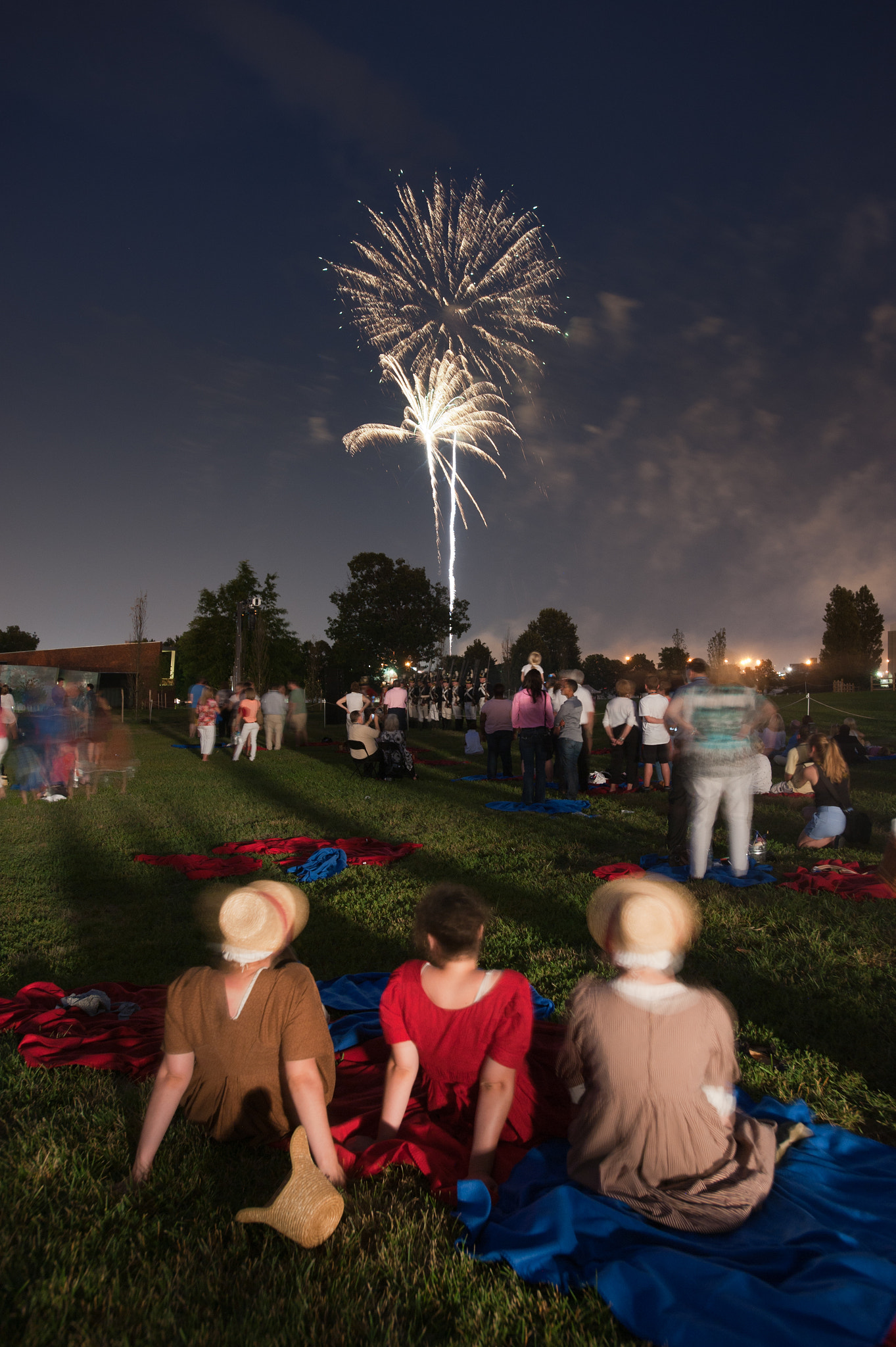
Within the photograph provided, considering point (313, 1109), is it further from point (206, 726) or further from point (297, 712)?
point (297, 712)

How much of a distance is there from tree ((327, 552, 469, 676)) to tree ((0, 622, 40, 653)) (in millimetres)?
66119

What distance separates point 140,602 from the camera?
143 ft

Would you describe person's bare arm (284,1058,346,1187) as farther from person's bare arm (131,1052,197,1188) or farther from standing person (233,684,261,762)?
standing person (233,684,261,762)

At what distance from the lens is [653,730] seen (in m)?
13.0

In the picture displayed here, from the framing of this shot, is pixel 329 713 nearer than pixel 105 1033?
No

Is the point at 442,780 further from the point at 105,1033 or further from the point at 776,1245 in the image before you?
the point at 776,1245

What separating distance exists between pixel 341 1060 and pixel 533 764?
8.21 meters

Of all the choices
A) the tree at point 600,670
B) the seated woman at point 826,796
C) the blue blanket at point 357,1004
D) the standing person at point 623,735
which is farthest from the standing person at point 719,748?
the tree at point 600,670

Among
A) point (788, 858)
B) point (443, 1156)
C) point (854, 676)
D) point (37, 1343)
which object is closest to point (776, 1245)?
A: point (443, 1156)

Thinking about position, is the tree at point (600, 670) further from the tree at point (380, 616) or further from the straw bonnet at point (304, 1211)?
the straw bonnet at point (304, 1211)

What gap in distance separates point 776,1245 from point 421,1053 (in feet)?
4.50

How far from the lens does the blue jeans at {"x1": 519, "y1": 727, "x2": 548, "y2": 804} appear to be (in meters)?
11.9

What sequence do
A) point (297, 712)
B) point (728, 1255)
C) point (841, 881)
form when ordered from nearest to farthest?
point (728, 1255) → point (841, 881) → point (297, 712)

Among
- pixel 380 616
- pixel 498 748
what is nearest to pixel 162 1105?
pixel 498 748
